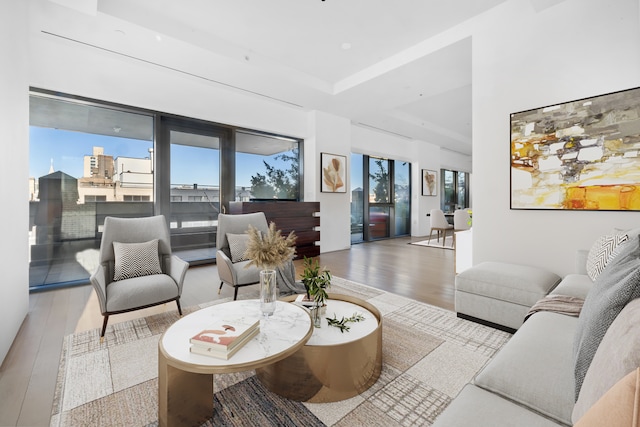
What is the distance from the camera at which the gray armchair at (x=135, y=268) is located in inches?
89.5

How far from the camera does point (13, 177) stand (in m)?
2.37

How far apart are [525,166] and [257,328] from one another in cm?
311

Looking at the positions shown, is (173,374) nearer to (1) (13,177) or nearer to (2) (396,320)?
(2) (396,320)

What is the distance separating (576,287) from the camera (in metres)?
2.05

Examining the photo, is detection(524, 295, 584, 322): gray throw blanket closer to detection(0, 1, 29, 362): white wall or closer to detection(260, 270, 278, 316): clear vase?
detection(260, 270, 278, 316): clear vase

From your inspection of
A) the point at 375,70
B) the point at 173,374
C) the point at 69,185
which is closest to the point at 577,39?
the point at 375,70

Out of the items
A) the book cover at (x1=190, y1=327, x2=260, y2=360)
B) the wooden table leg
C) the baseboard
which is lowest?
the baseboard

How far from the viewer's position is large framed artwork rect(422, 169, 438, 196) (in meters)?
8.68

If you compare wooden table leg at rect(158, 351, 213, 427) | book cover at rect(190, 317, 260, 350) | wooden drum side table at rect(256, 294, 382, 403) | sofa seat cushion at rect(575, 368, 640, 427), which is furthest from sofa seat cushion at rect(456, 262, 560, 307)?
wooden table leg at rect(158, 351, 213, 427)

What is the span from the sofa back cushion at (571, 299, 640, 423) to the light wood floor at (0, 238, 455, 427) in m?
2.26

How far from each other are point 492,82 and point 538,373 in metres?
3.14

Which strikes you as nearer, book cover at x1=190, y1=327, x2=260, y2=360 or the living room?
book cover at x1=190, y1=327, x2=260, y2=360

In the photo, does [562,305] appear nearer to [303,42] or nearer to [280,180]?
[303,42]

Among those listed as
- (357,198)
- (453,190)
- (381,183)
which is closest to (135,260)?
(357,198)
